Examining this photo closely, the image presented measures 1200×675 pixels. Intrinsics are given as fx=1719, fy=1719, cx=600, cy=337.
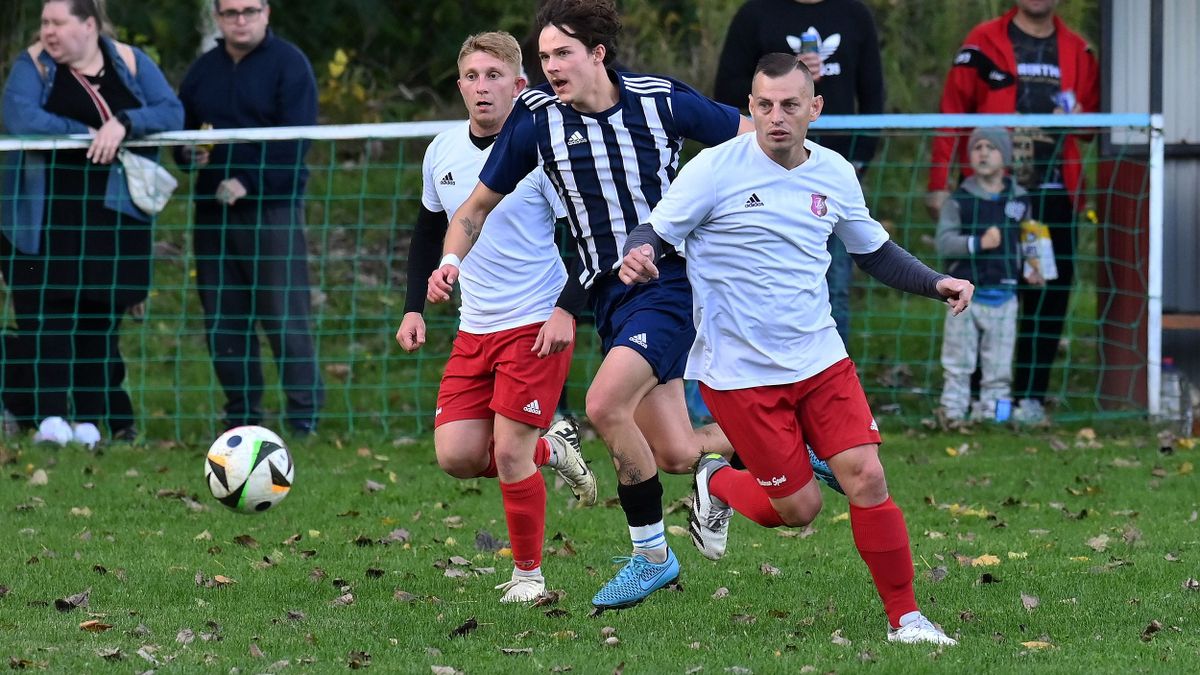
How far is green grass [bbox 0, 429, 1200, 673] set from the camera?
5.10 m

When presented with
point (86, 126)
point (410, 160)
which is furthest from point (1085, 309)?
point (86, 126)

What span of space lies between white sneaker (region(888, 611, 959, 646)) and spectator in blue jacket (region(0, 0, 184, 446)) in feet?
18.9

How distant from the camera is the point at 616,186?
5.92m

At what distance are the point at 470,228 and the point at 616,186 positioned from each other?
53cm

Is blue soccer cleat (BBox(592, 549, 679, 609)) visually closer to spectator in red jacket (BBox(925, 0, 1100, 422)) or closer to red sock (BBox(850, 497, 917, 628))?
red sock (BBox(850, 497, 917, 628))

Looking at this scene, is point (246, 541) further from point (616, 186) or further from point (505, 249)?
point (616, 186)

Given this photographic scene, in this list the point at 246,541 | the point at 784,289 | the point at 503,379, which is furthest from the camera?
the point at 246,541

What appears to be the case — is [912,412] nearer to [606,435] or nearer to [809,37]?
[809,37]

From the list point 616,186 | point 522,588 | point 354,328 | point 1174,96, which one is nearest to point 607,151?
point 616,186

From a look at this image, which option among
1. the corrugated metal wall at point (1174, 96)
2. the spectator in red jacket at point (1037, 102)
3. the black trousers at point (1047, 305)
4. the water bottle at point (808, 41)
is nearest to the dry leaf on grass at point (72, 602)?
the water bottle at point (808, 41)

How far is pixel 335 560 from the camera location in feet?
22.0

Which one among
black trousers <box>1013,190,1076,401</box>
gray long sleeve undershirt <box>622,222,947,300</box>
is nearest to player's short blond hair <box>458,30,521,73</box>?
gray long sleeve undershirt <box>622,222,947,300</box>

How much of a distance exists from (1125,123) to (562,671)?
6.17m

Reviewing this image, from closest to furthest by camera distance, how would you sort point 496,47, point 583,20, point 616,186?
point 583,20
point 616,186
point 496,47
